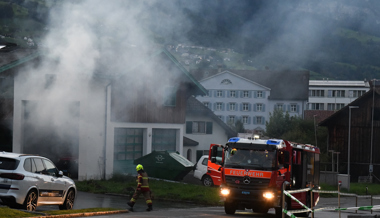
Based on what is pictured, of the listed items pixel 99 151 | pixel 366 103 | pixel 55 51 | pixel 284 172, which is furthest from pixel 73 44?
pixel 366 103

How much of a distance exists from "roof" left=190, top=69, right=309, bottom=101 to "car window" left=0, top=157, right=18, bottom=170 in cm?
9971

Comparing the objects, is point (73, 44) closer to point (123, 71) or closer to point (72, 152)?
point (123, 71)

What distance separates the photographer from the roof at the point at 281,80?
118m

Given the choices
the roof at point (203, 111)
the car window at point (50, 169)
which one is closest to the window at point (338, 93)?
A: the roof at point (203, 111)

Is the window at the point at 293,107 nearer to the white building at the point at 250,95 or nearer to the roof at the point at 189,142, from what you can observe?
the white building at the point at 250,95

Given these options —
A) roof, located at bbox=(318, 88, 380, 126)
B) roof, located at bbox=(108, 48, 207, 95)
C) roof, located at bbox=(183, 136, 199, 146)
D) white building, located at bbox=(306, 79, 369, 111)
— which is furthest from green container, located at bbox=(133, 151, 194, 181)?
white building, located at bbox=(306, 79, 369, 111)

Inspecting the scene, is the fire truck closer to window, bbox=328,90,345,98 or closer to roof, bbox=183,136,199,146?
roof, bbox=183,136,199,146

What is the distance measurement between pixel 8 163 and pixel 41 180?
1175 mm

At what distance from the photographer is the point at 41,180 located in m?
19.0

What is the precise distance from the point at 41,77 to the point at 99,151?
5057 mm

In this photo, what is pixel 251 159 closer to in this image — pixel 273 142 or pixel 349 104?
pixel 273 142

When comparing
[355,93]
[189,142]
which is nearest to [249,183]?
[189,142]

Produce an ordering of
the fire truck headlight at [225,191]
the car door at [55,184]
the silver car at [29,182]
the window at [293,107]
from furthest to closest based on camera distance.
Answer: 1. the window at [293,107]
2. the fire truck headlight at [225,191]
3. the car door at [55,184]
4. the silver car at [29,182]

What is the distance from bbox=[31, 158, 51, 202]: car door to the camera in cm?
1891
